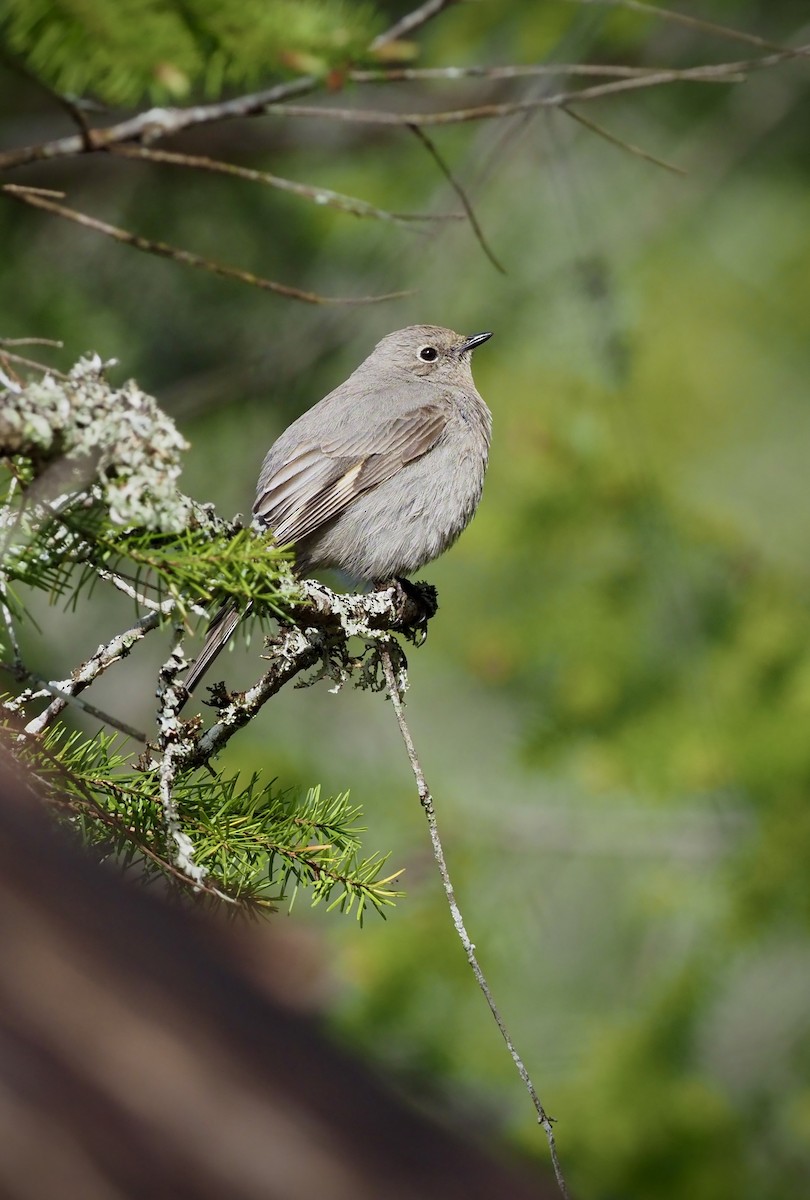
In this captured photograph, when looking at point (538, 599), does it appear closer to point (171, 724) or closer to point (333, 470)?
point (333, 470)

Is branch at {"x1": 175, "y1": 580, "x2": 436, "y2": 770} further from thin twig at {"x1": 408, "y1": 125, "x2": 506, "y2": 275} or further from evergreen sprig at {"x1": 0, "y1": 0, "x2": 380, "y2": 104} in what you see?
evergreen sprig at {"x1": 0, "y1": 0, "x2": 380, "y2": 104}

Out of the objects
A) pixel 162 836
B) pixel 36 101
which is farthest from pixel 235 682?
pixel 162 836

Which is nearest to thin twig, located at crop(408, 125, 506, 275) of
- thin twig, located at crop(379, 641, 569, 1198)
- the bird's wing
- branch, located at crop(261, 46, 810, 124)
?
branch, located at crop(261, 46, 810, 124)

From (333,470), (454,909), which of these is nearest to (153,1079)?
(454,909)

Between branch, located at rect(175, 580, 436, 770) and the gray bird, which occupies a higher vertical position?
the gray bird

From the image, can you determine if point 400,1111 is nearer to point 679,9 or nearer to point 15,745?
point 15,745

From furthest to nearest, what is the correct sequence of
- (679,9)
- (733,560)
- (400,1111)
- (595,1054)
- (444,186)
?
1. (679,9)
2. (444,186)
3. (733,560)
4. (595,1054)
5. (400,1111)

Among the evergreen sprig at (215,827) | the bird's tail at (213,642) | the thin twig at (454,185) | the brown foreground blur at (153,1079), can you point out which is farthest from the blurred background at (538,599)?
the brown foreground blur at (153,1079)

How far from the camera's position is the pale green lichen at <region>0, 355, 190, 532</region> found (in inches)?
75.8

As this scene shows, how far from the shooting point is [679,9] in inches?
296

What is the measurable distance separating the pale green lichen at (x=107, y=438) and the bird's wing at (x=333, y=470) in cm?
199

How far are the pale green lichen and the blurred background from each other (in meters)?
2.89

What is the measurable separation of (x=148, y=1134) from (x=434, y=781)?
5.95m

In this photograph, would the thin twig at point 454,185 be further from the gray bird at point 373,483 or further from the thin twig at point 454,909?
the gray bird at point 373,483
